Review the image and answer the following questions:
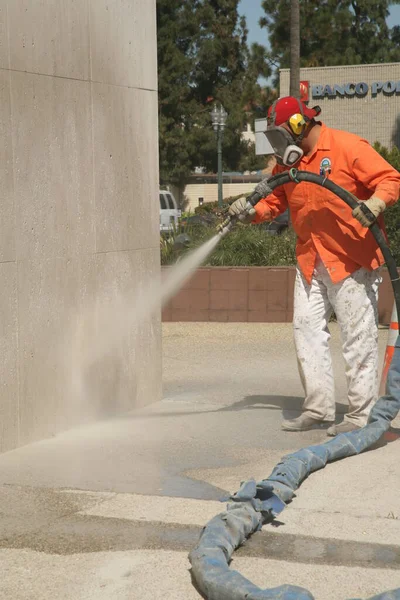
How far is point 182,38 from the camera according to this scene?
48.4 meters

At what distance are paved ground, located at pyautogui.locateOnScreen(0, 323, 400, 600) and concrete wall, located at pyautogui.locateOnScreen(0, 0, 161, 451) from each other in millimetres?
293

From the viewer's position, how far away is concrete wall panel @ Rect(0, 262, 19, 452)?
5.33m

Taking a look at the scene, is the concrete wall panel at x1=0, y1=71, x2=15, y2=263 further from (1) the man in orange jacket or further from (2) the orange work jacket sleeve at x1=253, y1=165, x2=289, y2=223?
(2) the orange work jacket sleeve at x1=253, y1=165, x2=289, y2=223

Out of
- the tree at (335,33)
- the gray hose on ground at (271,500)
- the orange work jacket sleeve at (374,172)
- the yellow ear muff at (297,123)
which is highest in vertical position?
the tree at (335,33)

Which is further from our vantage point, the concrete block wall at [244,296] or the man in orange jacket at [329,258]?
the concrete block wall at [244,296]

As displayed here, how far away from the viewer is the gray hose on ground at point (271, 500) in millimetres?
3338

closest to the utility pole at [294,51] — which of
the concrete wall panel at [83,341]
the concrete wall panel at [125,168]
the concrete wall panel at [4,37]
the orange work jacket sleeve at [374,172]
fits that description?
the concrete wall panel at [125,168]

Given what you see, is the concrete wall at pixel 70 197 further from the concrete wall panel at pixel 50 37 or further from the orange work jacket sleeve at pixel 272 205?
the orange work jacket sleeve at pixel 272 205

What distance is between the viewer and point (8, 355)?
17.7ft

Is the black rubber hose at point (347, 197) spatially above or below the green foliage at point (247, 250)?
above

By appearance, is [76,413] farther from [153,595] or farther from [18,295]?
Answer: [153,595]

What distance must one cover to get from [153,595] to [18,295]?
2.38 metres

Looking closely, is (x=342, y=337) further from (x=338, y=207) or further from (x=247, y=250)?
(x=247, y=250)

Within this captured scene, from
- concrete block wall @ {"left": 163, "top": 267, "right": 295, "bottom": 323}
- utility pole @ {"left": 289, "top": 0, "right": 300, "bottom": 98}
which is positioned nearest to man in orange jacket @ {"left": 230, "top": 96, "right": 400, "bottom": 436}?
concrete block wall @ {"left": 163, "top": 267, "right": 295, "bottom": 323}
